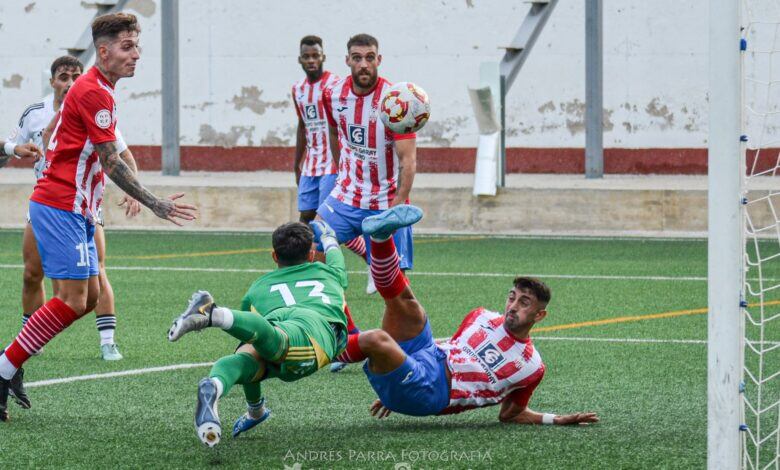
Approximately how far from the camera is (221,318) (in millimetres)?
5117

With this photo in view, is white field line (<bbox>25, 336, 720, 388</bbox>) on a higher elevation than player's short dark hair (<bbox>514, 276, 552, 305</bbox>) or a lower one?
lower

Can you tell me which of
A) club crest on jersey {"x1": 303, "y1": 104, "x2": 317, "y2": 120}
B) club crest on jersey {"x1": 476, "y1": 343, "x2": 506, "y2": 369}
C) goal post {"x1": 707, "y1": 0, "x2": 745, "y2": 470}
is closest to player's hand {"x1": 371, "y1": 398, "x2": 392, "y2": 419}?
club crest on jersey {"x1": 476, "y1": 343, "x2": 506, "y2": 369}

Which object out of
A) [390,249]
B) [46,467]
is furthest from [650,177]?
[46,467]

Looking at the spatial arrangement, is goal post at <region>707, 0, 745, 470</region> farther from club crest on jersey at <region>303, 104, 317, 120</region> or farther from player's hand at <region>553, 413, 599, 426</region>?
club crest on jersey at <region>303, 104, 317, 120</region>

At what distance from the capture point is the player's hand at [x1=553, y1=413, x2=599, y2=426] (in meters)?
5.89

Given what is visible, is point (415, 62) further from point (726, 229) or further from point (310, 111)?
point (726, 229)

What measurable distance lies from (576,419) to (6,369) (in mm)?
2544

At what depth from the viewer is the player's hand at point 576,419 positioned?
5.89m

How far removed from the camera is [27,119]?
833 cm

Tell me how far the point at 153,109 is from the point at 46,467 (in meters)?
18.0

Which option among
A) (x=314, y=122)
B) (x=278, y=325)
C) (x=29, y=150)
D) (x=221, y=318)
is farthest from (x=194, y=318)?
(x=314, y=122)

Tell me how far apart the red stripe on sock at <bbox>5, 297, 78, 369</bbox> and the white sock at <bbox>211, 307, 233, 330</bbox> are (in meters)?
1.41

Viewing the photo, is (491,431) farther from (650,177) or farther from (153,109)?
(153,109)

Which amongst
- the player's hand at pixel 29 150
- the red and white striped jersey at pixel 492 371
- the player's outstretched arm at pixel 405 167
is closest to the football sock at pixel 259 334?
the red and white striped jersey at pixel 492 371
